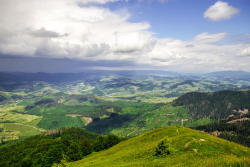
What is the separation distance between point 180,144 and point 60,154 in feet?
365

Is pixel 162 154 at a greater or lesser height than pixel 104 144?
greater

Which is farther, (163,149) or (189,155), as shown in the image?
(163,149)

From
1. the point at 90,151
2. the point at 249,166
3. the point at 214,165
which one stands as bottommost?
the point at 90,151

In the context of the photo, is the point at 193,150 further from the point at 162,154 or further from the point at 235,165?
the point at 235,165

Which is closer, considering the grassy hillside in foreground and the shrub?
the grassy hillside in foreground

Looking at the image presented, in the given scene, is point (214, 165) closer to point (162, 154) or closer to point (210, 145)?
point (162, 154)

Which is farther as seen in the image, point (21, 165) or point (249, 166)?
point (21, 165)

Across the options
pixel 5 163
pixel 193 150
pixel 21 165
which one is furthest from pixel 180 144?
pixel 5 163

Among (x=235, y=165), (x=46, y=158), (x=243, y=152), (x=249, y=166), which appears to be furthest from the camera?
(x=46, y=158)

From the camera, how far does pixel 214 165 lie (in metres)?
22.2

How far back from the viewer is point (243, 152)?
60.2 m

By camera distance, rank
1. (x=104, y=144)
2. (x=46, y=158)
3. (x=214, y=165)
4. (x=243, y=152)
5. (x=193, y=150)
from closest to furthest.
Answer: (x=214, y=165) → (x=193, y=150) → (x=243, y=152) → (x=46, y=158) → (x=104, y=144)

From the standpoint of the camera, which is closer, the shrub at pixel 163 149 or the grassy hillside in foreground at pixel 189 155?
the grassy hillside in foreground at pixel 189 155

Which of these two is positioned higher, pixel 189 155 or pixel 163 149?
pixel 189 155
